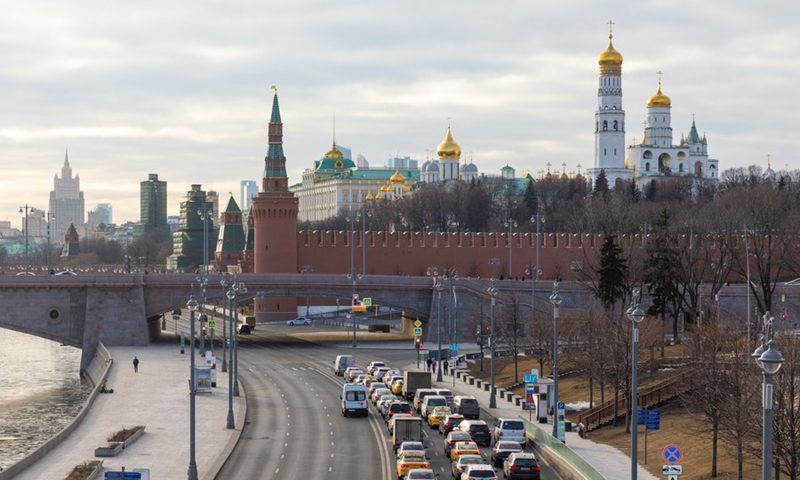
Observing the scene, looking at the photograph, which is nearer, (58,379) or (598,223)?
(58,379)

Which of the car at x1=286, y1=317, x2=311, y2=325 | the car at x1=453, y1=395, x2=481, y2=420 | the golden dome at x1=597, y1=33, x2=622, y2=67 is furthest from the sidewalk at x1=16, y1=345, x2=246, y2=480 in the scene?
the golden dome at x1=597, y1=33, x2=622, y2=67

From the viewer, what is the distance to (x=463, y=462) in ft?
126

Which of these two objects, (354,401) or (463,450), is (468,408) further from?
Answer: (463,450)

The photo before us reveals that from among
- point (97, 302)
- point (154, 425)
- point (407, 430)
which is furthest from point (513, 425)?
point (97, 302)

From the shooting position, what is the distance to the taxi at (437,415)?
5042 centimetres

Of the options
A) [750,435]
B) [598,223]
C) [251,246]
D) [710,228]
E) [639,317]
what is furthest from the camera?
[251,246]

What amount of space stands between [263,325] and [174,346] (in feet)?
74.1

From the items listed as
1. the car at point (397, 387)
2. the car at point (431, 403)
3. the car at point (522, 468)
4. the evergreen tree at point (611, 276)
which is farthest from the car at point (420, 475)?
the evergreen tree at point (611, 276)

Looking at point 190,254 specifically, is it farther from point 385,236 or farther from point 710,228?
point 710,228

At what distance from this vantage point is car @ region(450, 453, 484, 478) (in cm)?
3803

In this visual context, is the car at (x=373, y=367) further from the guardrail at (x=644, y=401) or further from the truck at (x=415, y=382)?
the guardrail at (x=644, y=401)

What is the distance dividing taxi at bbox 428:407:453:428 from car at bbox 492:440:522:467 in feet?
27.5

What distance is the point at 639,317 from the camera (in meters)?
31.3

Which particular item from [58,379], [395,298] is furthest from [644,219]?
[58,379]
